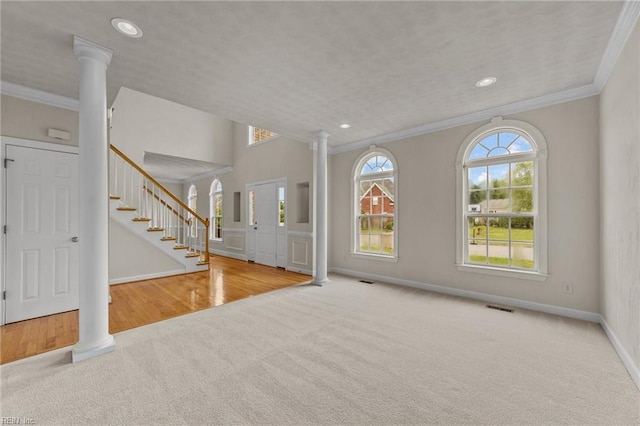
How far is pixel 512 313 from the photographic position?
11.6 feet

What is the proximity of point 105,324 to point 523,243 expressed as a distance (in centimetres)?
507

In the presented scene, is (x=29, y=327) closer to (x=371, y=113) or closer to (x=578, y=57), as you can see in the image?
(x=371, y=113)

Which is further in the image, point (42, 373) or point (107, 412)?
point (42, 373)

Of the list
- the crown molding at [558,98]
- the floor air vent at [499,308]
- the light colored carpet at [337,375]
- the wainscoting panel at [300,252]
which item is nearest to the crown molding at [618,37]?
the crown molding at [558,98]

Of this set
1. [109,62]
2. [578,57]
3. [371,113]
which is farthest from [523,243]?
[109,62]

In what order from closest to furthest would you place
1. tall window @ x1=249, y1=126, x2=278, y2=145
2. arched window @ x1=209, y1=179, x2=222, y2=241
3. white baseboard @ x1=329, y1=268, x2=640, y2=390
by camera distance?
1. white baseboard @ x1=329, y1=268, x2=640, y2=390
2. tall window @ x1=249, y1=126, x2=278, y2=145
3. arched window @ x1=209, y1=179, x2=222, y2=241

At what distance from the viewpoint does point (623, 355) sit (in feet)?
7.75

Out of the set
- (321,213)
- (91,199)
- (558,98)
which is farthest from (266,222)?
(558,98)

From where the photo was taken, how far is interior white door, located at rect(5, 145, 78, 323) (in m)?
3.13

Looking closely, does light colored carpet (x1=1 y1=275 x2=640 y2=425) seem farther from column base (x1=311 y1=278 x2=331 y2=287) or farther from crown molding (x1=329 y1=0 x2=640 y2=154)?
crown molding (x1=329 y1=0 x2=640 y2=154)

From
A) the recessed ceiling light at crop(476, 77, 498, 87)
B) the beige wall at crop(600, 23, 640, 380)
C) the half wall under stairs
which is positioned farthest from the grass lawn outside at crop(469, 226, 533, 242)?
the half wall under stairs

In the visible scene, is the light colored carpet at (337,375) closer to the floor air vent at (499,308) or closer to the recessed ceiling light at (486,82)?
the floor air vent at (499,308)

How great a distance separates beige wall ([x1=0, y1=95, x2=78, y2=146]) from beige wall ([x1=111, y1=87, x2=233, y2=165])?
9.22 feet

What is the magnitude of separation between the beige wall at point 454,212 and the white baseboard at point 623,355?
1.62 ft
